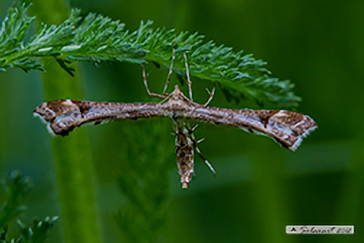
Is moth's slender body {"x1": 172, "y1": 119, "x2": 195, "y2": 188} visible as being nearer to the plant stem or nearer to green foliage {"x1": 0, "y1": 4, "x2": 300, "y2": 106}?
green foliage {"x1": 0, "y1": 4, "x2": 300, "y2": 106}

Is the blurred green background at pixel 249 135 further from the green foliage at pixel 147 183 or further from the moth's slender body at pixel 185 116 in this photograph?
the moth's slender body at pixel 185 116

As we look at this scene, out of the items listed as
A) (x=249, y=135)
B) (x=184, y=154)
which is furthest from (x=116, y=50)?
(x=249, y=135)

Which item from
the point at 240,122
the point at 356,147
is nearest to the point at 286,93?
the point at 240,122

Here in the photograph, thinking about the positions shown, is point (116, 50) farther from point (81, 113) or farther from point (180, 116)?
point (180, 116)

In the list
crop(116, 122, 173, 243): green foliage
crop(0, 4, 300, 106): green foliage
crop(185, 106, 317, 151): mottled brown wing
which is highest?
crop(0, 4, 300, 106): green foliage

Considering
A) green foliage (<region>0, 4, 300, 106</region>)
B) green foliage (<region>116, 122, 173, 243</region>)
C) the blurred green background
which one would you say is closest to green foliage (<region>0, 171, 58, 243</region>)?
green foliage (<region>0, 4, 300, 106</region>)

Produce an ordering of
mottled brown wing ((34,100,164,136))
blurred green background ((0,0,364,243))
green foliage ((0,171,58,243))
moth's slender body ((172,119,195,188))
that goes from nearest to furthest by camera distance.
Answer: green foliage ((0,171,58,243)) → mottled brown wing ((34,100,164,136)) → moth's slender body ((172,119,195,188)) → blurred green background ((0,0,364,243))
